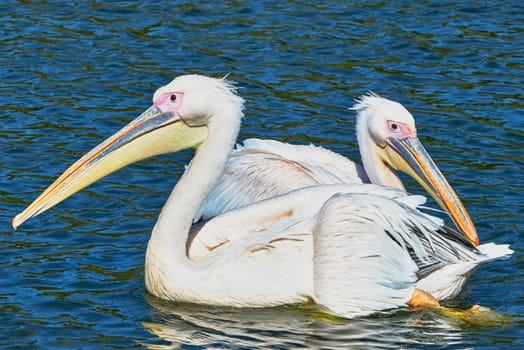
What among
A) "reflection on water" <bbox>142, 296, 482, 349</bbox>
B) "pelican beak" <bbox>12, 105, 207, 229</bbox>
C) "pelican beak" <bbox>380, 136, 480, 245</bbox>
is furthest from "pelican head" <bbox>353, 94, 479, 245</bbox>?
"pelican beak" <bbox>12, 105, 207, 229</bbox>

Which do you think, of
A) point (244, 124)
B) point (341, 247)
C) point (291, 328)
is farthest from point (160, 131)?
point (244, 124)

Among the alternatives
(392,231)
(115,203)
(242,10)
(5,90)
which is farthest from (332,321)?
(242,10)

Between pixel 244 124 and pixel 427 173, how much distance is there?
7.97ft

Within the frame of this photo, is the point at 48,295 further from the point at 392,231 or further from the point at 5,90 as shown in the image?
the point at 5,90

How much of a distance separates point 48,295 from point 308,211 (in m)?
1.44

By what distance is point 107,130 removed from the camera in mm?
9117

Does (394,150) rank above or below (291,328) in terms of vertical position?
above

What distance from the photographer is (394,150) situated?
745cm

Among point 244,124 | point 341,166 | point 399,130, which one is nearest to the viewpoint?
point 399,130

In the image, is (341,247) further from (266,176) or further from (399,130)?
(399,130)

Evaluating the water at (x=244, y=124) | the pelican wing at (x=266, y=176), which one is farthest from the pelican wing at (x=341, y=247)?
the pelican wing at (x=266, y=176)

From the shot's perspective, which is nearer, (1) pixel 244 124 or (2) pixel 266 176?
(2) pixel 266 176

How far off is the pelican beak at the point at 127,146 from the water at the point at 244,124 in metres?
0.60

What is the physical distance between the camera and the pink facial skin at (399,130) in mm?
7371
